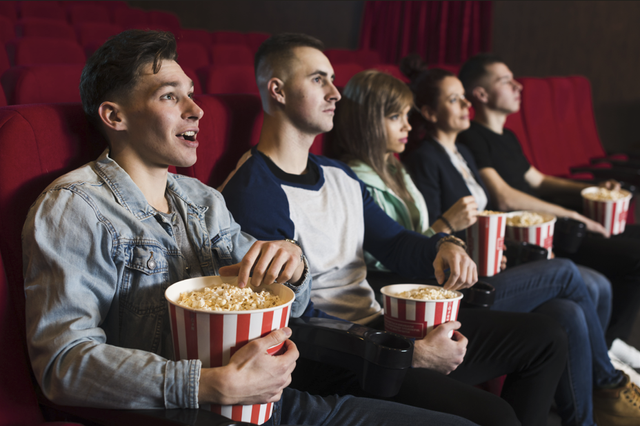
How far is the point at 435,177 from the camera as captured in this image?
1806 mm

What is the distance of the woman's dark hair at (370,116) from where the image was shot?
160 centimetres

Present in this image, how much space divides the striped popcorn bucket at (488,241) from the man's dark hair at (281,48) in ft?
2.07

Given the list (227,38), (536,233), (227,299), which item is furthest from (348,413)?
(227,38)

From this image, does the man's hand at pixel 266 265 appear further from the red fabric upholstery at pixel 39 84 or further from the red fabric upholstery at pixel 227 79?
the red fabric upholstery at pixel 227 79

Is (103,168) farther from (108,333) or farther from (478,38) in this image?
(478,38)

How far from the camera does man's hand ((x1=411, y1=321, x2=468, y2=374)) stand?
1027 mm

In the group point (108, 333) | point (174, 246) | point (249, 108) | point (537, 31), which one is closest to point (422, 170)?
point (249, 108)

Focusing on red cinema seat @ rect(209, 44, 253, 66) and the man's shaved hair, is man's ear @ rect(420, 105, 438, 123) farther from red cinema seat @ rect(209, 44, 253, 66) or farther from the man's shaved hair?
red cinema seat @ rect(209, 44, 253, 66)

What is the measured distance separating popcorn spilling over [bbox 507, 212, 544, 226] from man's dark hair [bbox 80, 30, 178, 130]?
1161mm

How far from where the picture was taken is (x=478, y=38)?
535cm

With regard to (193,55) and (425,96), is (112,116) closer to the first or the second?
(425,96)

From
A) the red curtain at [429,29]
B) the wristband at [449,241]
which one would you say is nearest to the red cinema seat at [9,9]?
the red curtain at [429,29]

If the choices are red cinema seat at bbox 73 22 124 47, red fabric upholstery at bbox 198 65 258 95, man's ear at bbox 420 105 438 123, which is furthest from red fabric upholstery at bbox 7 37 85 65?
man's ear at bbox 420 105 438 123

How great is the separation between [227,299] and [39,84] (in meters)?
0.81
